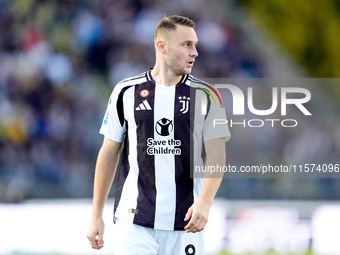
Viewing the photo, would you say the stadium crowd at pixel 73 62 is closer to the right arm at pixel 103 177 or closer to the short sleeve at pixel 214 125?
the right arm at pixel 103 177

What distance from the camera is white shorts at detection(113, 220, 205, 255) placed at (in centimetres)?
401

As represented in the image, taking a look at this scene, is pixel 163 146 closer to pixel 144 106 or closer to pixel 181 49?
pixel 144 106

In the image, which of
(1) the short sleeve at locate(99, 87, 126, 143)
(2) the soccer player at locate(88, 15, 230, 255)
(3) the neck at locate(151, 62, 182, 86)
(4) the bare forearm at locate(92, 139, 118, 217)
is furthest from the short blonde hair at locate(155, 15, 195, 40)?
(4) the bare forearm at locate(92, 139, 118, 217)

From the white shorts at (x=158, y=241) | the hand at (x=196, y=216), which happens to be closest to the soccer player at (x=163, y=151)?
the white shorts at (x=158, y=241)

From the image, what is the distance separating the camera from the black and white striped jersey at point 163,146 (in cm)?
407

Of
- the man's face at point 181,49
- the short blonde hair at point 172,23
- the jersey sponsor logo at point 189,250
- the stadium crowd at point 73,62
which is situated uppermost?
the stadium crowd at point 73,62

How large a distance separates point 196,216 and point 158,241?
40cm

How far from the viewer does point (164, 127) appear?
4.11 m

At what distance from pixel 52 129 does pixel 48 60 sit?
120 cm

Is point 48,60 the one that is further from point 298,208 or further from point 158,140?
point 158,140

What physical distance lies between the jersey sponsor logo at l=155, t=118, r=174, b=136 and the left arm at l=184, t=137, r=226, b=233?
22 cm

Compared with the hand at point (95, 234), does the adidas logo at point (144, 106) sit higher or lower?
higher

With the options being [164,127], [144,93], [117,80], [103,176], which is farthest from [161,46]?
[117,80]

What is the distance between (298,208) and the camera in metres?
8.47
